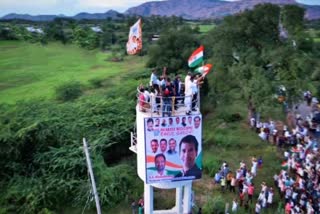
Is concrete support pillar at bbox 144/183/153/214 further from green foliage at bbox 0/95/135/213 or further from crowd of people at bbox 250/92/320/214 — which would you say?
crowd of people at bbox 250/92/320/214

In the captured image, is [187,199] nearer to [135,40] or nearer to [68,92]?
[135,40]

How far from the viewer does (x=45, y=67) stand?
196ft

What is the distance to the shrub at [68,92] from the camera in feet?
133

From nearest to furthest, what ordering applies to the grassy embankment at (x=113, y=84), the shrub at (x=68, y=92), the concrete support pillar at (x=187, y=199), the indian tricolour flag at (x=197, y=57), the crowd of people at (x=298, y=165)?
the indian tricolour flag at (x=197, y=57), the concrete support pillar at (x=187, y=199), the crowd of people at (x=298, y=165), the grassy embankment at (x=113, y=84), the shrub at (x=68, y=92)

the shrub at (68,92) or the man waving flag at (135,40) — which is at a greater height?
the man waving flag at (135,40)

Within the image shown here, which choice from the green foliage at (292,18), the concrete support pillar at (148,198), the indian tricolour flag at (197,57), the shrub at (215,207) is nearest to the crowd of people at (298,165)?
the shrub at (215,207)

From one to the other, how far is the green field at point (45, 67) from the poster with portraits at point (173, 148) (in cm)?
2762

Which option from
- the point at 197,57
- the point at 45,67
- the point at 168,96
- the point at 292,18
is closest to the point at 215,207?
the point at 168,96

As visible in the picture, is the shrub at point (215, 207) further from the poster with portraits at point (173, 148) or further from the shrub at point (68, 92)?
the shrub at point (68, 92)

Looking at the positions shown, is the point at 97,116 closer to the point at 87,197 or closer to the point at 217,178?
the point at 87,197

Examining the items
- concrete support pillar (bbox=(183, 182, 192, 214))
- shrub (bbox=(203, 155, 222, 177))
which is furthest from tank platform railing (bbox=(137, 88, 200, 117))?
shrub (bbox=(203, 155, 222, 177))

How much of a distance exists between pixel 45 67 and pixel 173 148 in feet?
151

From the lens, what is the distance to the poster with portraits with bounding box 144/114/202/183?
17172mm

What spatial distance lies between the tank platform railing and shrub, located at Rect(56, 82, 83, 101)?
79.5ft
